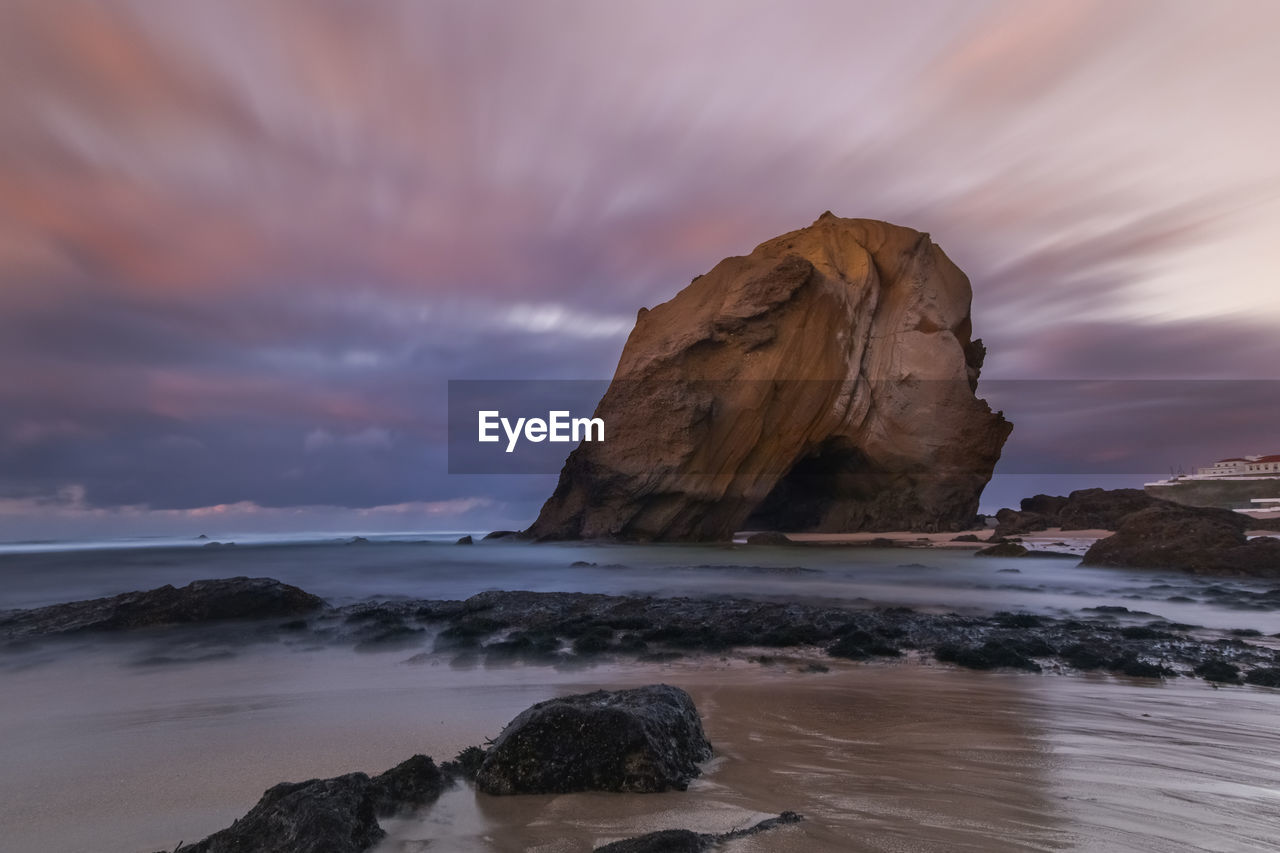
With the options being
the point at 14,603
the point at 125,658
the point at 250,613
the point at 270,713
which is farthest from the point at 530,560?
the point at 270,713

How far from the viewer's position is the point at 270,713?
4699 millimetres

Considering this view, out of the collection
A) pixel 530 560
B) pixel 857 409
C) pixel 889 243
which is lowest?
pixel 530 560

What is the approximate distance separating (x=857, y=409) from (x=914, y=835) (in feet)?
96.2

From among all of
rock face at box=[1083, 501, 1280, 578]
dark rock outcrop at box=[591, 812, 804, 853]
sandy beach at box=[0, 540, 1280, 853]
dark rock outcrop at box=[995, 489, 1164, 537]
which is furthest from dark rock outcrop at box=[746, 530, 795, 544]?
dark rock outcrop at box=[591, 812, 804, 853]

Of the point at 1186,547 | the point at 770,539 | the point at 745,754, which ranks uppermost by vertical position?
the point at 1186,547

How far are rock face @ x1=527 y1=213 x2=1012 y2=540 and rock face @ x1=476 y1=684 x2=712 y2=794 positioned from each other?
2506 cm

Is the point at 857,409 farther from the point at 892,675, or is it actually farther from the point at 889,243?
the point at 892,675

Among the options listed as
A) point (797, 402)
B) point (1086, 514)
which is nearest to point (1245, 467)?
point (1086, 514)

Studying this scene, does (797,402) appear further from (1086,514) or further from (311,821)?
(311,821)

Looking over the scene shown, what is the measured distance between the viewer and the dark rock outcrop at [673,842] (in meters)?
2.24

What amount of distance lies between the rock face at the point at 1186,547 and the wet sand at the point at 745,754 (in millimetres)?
11483

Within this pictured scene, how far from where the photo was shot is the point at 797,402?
2988 centimetres

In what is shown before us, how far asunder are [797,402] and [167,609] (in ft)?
82.3

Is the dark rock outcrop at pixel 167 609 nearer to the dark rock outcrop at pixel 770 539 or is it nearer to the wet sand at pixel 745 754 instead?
the wet sand at pixel 745 754
